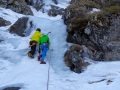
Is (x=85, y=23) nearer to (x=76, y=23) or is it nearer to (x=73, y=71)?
(x=76, y=23)

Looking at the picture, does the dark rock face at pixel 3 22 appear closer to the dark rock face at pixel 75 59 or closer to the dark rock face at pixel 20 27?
the dark rock face at pixel 20 27

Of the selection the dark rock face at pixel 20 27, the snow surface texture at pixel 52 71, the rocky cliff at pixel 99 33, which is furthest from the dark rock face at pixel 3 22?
the rocky cliff at pixel 99 33

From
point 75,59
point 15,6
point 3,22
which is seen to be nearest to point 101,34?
point 75,59

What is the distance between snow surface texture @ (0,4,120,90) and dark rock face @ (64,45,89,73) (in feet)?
0.82

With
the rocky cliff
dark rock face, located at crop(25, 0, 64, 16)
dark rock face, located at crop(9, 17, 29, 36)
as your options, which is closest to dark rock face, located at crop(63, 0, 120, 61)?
the rocky cliff

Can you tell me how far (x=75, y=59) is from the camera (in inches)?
492

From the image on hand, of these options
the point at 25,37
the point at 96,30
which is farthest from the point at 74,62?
the point at 25,37

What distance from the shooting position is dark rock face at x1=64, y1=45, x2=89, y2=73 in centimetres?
1219

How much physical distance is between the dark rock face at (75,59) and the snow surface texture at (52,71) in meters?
0.25

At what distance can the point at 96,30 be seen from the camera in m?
13.0

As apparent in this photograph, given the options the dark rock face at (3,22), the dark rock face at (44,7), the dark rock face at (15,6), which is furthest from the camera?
the dark rock face at (44,7)

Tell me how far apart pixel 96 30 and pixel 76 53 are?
1.49m

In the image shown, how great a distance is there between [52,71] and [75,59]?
119 cm

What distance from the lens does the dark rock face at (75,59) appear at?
40.0 feet
